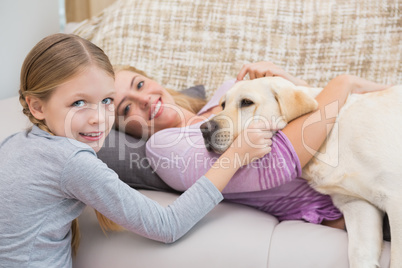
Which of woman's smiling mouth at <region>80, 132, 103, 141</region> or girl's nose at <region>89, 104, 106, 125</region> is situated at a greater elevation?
girl's nose at <region>89, 104, 106, 125</region>

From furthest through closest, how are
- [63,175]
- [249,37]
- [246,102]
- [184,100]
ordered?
[249,37] < [184,100] < [246,102] < [63,175]

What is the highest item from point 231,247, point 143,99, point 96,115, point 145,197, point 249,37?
point 249,37

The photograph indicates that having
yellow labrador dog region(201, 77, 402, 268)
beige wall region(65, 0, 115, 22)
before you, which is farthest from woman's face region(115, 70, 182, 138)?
beige wall region(65, 0, 115, 22)

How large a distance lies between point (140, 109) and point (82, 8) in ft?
6.15

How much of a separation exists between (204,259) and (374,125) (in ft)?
1.97

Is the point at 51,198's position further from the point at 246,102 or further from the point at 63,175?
the point at 246,102

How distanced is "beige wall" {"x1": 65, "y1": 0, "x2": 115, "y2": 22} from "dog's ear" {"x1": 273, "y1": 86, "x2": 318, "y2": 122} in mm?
2286

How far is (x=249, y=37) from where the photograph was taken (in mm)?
2059

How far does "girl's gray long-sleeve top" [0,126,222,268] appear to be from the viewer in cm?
101

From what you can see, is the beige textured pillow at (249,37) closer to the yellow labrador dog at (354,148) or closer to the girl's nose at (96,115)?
the yellow labrador dog at (354,148)

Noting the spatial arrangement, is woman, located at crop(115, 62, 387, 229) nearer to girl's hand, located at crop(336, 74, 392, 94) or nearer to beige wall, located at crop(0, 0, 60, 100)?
girl's hand, located at crop(336, 74, 392, 94)

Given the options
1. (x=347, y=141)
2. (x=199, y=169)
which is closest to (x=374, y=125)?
(x=347, y=141)

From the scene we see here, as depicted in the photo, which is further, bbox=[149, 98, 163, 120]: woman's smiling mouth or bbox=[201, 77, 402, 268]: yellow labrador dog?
bbox=[149, 98, 163, 120]: woman's smiling mouth

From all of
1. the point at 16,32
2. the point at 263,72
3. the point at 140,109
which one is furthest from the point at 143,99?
the point at 16,32
